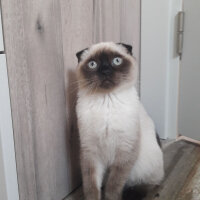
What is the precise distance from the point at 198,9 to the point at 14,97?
1039 mm

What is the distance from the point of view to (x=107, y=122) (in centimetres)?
92

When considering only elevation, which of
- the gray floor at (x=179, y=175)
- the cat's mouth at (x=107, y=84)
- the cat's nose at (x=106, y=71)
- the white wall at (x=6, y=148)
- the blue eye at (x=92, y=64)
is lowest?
the gray floor at (x=179, y=175)

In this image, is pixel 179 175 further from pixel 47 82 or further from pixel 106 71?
pixel 47 82

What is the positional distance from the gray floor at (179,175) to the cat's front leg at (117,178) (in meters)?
0.16

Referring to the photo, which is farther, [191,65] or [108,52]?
[191,65]

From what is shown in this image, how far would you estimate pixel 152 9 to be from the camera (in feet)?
4.57

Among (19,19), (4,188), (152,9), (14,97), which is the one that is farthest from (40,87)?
(152,9)

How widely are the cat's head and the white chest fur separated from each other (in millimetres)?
49

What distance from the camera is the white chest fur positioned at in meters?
0.92

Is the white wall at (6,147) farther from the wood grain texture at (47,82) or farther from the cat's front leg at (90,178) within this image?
the cat's front leg at (90,178)

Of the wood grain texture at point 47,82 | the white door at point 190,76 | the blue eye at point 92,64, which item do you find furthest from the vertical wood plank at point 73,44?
the white door at point 190,76

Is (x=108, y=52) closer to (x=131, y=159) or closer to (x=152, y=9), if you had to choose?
(x=131, y=159)

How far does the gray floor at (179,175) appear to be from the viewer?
1059 mm

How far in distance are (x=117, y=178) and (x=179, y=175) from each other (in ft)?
1.25
